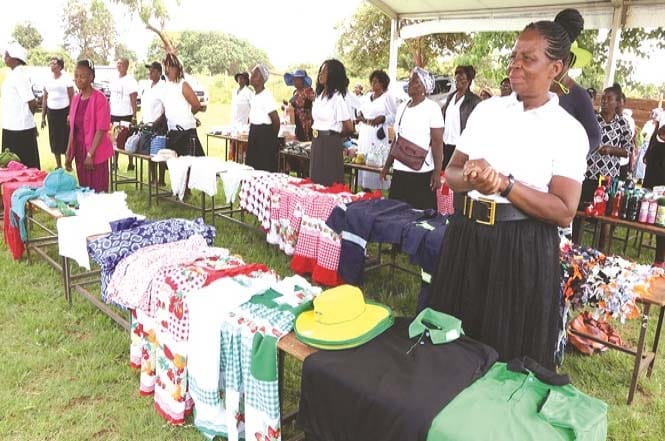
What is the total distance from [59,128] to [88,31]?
149 ft

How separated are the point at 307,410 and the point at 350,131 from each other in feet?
13.1

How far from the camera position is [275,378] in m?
2.07

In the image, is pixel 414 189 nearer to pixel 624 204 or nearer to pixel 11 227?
pixel 624 204

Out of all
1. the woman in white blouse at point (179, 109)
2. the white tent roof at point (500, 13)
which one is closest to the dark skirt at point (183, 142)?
the woman in white blouse at point (179, 109)

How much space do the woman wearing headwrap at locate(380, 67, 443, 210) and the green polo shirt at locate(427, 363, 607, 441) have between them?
2.99 meters

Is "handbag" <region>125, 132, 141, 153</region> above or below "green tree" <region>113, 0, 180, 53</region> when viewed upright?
below

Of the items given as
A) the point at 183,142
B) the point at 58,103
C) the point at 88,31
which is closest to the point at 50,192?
the point at 183,142

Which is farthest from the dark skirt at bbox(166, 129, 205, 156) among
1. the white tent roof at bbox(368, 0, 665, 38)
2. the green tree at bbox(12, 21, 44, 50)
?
the green tree at bbox(12, 21, 44, 50)

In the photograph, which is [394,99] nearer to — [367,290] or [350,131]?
[350,131]

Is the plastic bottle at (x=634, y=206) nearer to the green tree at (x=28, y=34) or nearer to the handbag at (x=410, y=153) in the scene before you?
the handbag at (x=410, y=153)

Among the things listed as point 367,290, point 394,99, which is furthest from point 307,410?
point 394,99

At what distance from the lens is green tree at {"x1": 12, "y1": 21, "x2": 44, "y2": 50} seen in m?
47.3

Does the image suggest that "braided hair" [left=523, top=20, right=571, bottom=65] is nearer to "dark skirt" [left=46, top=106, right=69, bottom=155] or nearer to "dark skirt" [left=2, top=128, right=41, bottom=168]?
"dark skirt" [left=2, top=128, right=41, bottom=168]

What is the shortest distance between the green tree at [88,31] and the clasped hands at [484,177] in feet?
165
